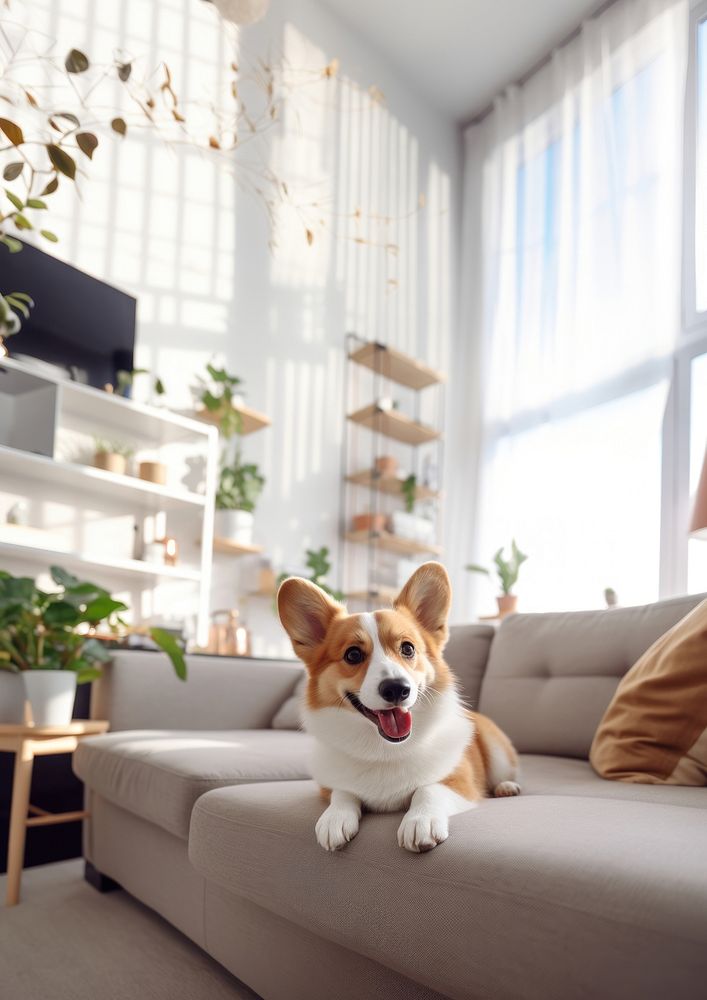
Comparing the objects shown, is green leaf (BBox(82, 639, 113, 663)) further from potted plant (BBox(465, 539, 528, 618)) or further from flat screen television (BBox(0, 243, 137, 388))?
potted plant (BBox(465, 539, 528, 618))

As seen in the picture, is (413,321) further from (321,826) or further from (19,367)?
(321,826)

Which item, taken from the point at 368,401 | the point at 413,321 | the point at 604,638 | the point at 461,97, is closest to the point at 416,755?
the point at 604,638

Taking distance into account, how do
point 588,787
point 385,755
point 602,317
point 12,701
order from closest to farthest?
1. point 385,755
2. point 588,787
3. point 12,701
4. point 602,317

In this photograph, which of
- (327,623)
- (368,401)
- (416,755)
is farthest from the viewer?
(368,401)

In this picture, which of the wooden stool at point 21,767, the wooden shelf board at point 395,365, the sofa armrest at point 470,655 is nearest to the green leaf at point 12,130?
the wooden stool at point 21,767

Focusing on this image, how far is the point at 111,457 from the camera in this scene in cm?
336

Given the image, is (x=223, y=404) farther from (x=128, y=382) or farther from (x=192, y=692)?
(x=192, y=692)

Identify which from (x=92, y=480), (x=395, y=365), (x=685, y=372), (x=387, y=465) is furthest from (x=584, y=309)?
(x=92, y=480)

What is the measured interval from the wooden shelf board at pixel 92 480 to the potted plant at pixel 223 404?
38 centimetres

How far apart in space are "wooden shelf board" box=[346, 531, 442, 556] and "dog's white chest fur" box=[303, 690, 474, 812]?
3.26m

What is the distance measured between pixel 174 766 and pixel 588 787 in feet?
2.81

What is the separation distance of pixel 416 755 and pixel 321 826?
187mm

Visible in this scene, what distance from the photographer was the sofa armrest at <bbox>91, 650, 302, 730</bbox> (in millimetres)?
2391

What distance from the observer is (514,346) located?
4.98 meters
